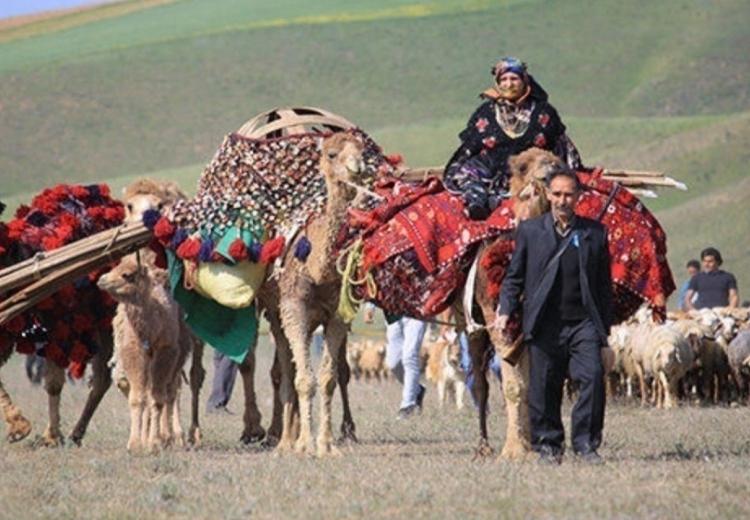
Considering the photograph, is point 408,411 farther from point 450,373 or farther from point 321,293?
point 321,293

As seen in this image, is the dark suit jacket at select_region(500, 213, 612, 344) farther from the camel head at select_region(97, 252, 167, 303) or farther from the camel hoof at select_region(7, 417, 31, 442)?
the camel hoof at select_region(7, 417, 31, 442)

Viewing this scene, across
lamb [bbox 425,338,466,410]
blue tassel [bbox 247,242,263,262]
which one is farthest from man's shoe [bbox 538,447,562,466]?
lamb [bbox 425,338,466,410]

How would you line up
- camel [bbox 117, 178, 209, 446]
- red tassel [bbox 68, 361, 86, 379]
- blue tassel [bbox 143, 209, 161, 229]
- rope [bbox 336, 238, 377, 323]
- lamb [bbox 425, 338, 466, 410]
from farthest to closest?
lamb [bbox 425, 338, 466, 410] → red tassel [bbox 68, 361, 86, 379] → camel [bbox 117, 178, 209, 446] → blue tassel [bbox 143, 209, 161, 229] → rope [bbox 336, 238, 377, 323]

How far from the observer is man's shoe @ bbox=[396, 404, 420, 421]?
22.5m

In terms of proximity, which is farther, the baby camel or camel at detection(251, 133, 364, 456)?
the baby camel

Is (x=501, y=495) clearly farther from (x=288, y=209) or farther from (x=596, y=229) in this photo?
(x=288, y=209)

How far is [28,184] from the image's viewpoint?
83.6 meters

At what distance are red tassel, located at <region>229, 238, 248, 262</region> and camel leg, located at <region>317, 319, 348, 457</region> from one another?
865 millimetres

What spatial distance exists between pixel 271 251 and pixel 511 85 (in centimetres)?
231

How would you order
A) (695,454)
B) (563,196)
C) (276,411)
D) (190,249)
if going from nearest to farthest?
(563,196) < (695,454) < (190,249) < (276,411)

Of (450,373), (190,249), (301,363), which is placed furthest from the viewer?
(450,373)

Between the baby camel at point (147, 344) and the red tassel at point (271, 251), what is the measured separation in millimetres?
1408

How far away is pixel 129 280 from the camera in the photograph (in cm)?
1739

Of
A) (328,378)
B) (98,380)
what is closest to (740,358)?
(98,380)
